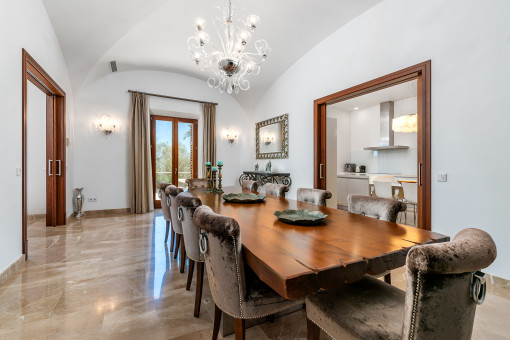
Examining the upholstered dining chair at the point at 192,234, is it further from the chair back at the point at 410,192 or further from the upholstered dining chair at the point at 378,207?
the chair back at the point at 410,192

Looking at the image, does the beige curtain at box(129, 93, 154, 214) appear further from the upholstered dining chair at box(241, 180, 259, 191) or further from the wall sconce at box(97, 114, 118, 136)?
the upholstered dining chair at box(241, 180, 259, 191)

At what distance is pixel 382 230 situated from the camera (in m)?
1.41

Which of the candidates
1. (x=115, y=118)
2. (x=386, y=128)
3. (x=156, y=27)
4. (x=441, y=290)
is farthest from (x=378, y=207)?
(x=115, y=118)

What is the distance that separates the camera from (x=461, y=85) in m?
2.49

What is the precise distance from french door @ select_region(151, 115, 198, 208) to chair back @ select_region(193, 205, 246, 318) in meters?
5.29

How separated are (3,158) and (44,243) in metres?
1.65

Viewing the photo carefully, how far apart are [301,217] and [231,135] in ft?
17.6

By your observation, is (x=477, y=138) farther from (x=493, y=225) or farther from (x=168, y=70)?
(x=168, y=70)

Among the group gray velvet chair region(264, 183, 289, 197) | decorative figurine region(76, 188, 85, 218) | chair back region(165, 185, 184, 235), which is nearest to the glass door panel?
decorative figurine region(76, 188, 85, 218)

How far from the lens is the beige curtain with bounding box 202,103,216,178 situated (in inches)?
250

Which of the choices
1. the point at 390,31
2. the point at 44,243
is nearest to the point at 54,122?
the point at 44,243

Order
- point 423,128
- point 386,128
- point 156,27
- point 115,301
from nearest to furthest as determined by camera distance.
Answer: point 115,301, point 423,128, point 156,27, point 386,128

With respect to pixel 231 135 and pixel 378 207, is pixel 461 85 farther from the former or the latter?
pixel 231 135

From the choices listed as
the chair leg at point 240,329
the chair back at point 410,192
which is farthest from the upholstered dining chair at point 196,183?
the chair back at point 410,192
